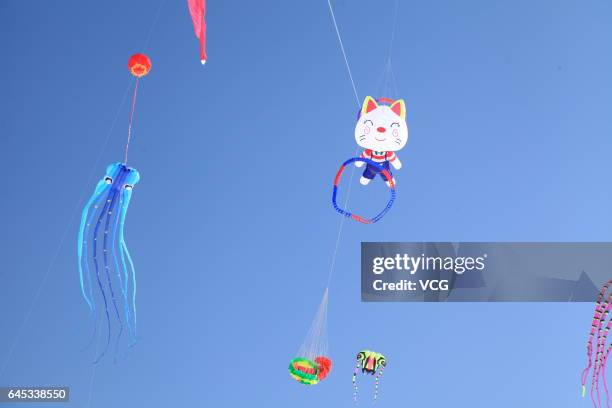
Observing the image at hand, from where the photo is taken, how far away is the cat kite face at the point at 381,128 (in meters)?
2.61

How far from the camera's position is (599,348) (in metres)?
3.23

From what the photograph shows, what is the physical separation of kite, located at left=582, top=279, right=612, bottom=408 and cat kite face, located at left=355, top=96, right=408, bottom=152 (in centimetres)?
124

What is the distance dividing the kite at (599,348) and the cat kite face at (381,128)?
1239 mm

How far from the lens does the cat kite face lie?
8.56 ft

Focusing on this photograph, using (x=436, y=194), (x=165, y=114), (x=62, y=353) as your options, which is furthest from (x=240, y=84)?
(x=62, y=353)

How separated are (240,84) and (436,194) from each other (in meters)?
1.07

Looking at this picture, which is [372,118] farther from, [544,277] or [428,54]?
[544,277]

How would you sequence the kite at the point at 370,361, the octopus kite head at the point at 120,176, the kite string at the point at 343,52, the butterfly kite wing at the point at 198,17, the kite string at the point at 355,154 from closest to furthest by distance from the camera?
the butterfly kite wing at the point at 198,17 → the octopus kite head at the point at 120,176 → the kite at the point at 370,361 → the kite string at the point at 355,154 → the kite string at the point at 343,52

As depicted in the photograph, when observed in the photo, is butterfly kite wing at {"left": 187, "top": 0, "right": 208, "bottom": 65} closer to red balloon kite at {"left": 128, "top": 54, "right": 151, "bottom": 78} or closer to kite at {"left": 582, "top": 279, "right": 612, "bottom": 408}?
red balloon kite at {"left": 128, "top": 54, "right": 151, "bottom": 78}

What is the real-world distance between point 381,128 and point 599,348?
1.49m

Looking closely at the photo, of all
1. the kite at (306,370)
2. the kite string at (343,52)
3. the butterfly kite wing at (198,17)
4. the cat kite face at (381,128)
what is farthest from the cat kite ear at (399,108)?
the kite at (306,370)

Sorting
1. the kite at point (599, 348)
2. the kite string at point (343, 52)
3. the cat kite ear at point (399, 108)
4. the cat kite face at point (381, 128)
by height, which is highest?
the kite string at point (343, 52)

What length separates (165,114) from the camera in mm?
3533

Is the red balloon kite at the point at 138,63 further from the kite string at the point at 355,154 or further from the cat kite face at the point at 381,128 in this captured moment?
the kite string at the point at 355,154
